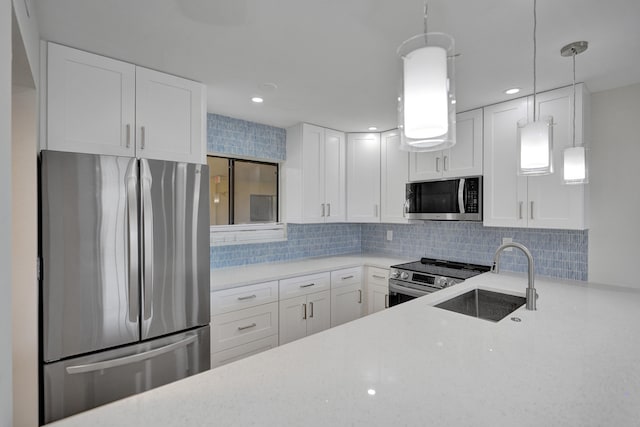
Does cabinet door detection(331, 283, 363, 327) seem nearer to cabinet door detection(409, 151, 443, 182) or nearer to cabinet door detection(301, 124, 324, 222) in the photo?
cabinet door detection(301, 124, 324, 222)

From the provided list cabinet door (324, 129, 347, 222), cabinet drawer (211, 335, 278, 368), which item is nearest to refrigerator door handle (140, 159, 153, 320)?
cabinet drawer (211, 335, 278, 368)

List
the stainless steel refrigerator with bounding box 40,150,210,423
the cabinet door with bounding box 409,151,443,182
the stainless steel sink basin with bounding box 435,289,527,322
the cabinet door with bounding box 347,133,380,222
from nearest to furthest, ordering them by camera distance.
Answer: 1. the stainless steel refrigerator with bounding box 40,150,210,423
2. the stainless steel sink basin with bounding box 435,289,527,322
3. the cabinet door with bounding box 409,151,443,182
4. the cabinet door with bounding box 347,133,380,222

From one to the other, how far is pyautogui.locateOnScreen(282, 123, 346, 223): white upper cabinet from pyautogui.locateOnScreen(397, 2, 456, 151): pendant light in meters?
2.47

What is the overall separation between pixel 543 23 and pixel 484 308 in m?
1.76

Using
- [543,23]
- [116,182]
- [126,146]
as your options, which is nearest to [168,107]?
[126,146]

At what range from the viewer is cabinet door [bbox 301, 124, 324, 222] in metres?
3.32

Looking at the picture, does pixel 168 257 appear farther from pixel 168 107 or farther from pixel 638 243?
pixel 638 243

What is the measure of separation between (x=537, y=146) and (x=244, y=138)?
2.50m

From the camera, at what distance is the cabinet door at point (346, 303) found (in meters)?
3.19

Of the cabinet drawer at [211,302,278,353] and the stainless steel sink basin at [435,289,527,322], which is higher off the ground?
the stainless steel sink basin at [435,289,527,322]

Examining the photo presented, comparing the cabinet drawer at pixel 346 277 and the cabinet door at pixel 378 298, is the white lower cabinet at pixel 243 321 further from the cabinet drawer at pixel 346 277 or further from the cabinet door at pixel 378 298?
the cabinet door at pixel 378 298

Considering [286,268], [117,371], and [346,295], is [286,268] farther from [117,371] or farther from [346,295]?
[117,371]

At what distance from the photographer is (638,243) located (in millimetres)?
2270

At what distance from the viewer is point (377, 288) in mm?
3334
